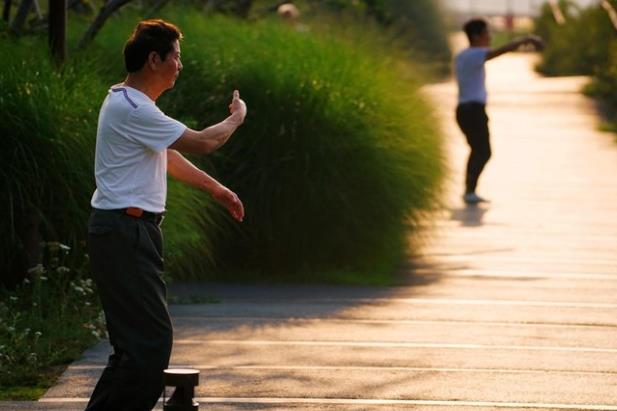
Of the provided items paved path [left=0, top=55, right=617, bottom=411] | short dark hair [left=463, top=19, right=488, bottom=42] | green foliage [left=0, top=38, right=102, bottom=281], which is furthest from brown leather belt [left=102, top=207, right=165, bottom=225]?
short dark hair [left=463, top=19, right=488, bottom=42]

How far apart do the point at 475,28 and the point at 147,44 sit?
1199cm

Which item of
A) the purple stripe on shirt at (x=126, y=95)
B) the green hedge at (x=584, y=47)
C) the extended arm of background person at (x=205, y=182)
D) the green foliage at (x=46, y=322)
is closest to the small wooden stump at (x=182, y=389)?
the extended arm of background person at (x=205, y=182)

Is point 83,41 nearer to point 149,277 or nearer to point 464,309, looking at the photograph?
point 464,309

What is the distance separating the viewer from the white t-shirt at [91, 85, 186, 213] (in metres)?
6.31

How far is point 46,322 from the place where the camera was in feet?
30.8

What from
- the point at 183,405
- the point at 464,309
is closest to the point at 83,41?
the point at 464,309

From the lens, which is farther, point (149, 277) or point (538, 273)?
point (538, 273)

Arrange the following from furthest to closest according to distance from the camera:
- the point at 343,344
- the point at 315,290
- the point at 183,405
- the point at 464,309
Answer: the point at 315,290 → the point at 464,309 → the point at 343,344 → the point at 183,405

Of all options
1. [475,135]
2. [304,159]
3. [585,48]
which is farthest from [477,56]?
[585,48]

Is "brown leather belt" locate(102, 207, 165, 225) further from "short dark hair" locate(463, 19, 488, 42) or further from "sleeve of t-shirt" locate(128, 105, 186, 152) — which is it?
"short dark hair" locate(463, 19, 488, 42)

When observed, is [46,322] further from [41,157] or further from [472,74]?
[472,74]

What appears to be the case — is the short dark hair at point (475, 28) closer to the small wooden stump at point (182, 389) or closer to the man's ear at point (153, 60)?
the man's ear at point (153, 60)

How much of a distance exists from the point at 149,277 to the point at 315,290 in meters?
5.53

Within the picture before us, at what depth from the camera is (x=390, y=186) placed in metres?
12.3
